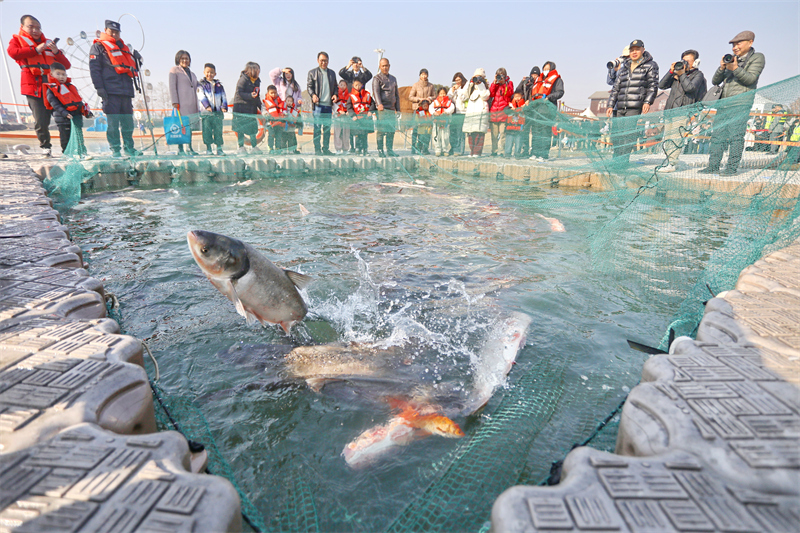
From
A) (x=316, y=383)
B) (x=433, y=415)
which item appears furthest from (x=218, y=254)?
(x=433, y=415)

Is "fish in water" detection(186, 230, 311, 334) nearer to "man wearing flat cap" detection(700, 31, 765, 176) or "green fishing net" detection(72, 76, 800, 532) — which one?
"green fishing net" detection(72, 76, 800, 532)

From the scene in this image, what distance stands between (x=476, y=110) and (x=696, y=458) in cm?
1350

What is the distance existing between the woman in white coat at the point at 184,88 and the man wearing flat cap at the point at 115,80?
97 cm

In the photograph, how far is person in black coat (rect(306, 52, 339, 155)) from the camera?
13.2 meters

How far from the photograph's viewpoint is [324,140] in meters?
13.8

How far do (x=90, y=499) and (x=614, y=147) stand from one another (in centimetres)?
893

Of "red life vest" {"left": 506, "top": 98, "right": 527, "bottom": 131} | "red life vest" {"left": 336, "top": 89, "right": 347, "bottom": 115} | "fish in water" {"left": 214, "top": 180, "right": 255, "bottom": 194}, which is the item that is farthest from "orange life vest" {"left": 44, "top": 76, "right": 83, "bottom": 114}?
"red life vest" {"left": 506, "top": 98, "right": 527, "bottom": 131}

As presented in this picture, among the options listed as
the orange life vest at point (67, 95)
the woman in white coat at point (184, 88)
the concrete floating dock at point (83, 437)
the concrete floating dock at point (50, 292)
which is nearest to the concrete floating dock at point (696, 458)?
the concrete floating dock at point (83, 437)

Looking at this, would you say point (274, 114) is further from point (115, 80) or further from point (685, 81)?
point (685, 81)

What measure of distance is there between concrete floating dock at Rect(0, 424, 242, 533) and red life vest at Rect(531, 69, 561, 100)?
13.3 m

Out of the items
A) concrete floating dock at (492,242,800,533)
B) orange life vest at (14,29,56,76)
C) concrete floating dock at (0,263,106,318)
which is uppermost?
orange life vest at (14,29,56,76)

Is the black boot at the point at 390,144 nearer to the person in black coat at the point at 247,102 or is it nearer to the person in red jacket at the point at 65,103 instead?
the person in black coat at the point at 247,102

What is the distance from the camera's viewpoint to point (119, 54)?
1033 centimetres

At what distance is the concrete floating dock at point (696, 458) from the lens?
4.50 ft
